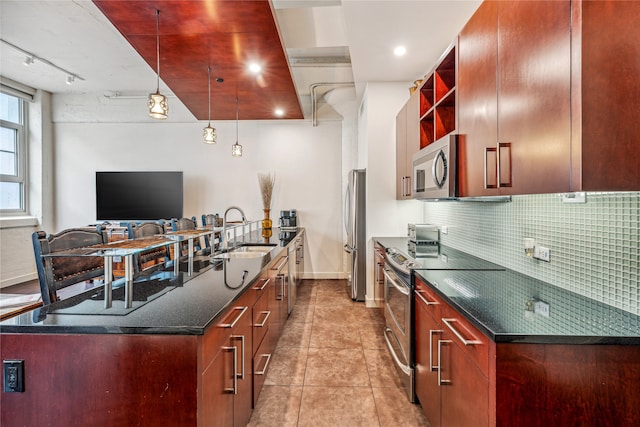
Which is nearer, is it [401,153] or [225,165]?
[401,153]

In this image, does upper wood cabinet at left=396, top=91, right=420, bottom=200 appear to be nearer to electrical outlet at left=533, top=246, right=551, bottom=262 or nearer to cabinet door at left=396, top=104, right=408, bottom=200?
cabinet door at left=396, top=104, right=408, bottom=200

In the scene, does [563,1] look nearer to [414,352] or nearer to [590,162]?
[590,162]

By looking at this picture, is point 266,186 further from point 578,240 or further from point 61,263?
point 578,240

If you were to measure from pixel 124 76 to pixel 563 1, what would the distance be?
227 inches

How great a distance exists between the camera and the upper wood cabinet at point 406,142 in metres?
2.98

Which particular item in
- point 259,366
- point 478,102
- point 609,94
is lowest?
point 259,366

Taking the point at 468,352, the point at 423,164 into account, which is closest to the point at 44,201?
the point at 423,164

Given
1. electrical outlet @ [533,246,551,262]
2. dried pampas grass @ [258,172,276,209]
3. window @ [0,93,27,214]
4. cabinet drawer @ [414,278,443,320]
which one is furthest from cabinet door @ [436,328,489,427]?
window @ [0,93,27,214]

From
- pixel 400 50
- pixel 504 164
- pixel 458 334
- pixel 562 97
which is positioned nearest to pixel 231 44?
pixel 400 50

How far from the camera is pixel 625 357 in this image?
3.42 ft

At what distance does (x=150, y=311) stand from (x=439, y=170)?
195 centimetres

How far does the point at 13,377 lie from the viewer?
112 centimetres

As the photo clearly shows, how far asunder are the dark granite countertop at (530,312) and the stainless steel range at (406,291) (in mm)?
318

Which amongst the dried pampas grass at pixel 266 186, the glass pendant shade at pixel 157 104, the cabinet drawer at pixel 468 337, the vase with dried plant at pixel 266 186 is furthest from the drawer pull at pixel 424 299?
the dried pampas grass at pixel 266 186
